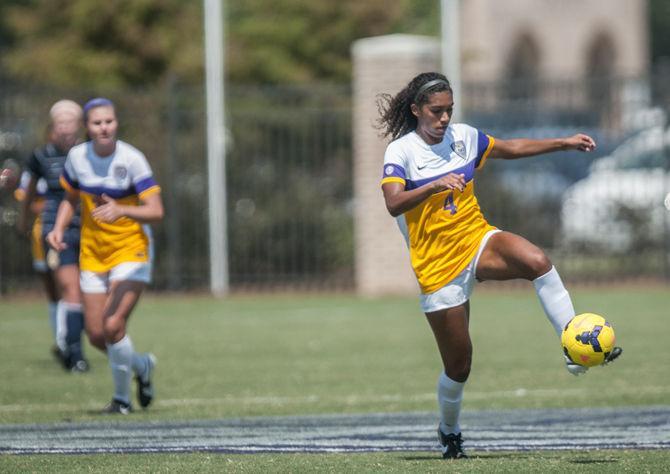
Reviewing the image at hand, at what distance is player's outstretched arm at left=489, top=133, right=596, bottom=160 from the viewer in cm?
855

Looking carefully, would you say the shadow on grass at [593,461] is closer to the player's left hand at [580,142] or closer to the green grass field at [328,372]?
the green grass field at [328,372]

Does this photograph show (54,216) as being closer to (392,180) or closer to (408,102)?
(408,102)

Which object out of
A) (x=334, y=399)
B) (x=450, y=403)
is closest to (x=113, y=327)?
(x=334, y=399)

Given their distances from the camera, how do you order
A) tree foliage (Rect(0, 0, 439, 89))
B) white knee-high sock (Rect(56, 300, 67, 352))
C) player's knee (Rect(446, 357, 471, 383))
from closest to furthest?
1. player's knee (Rect(446, 357, 471, 383))
2. white knee-high sock (Rect(56, 300, 67, 352))
3. tree foliage (Rect(0, 0, 439, 89))

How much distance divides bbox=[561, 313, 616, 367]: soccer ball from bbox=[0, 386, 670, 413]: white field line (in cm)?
380

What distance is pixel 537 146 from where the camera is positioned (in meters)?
8.64

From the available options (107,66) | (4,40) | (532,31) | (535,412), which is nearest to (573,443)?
(535,412)

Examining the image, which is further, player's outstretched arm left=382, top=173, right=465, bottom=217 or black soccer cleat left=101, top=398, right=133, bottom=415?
black soccer cleat left=101, top=398, right=133, bottom=415

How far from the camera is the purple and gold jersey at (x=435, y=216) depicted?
816 cm

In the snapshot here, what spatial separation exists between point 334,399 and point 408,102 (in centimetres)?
380

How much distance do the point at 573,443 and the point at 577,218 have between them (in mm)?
16238

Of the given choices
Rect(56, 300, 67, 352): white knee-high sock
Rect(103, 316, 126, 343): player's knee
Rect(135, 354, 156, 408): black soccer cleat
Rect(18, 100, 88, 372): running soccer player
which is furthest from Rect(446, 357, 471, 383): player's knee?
Rect(56, 300, 67, 352): white knee-high sock

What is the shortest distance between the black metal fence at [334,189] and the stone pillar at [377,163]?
99cm

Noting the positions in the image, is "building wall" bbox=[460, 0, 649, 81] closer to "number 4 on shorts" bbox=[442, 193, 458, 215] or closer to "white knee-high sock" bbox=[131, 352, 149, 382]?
"white knee-high sock" bbox=[131, 352, 149, 382]
